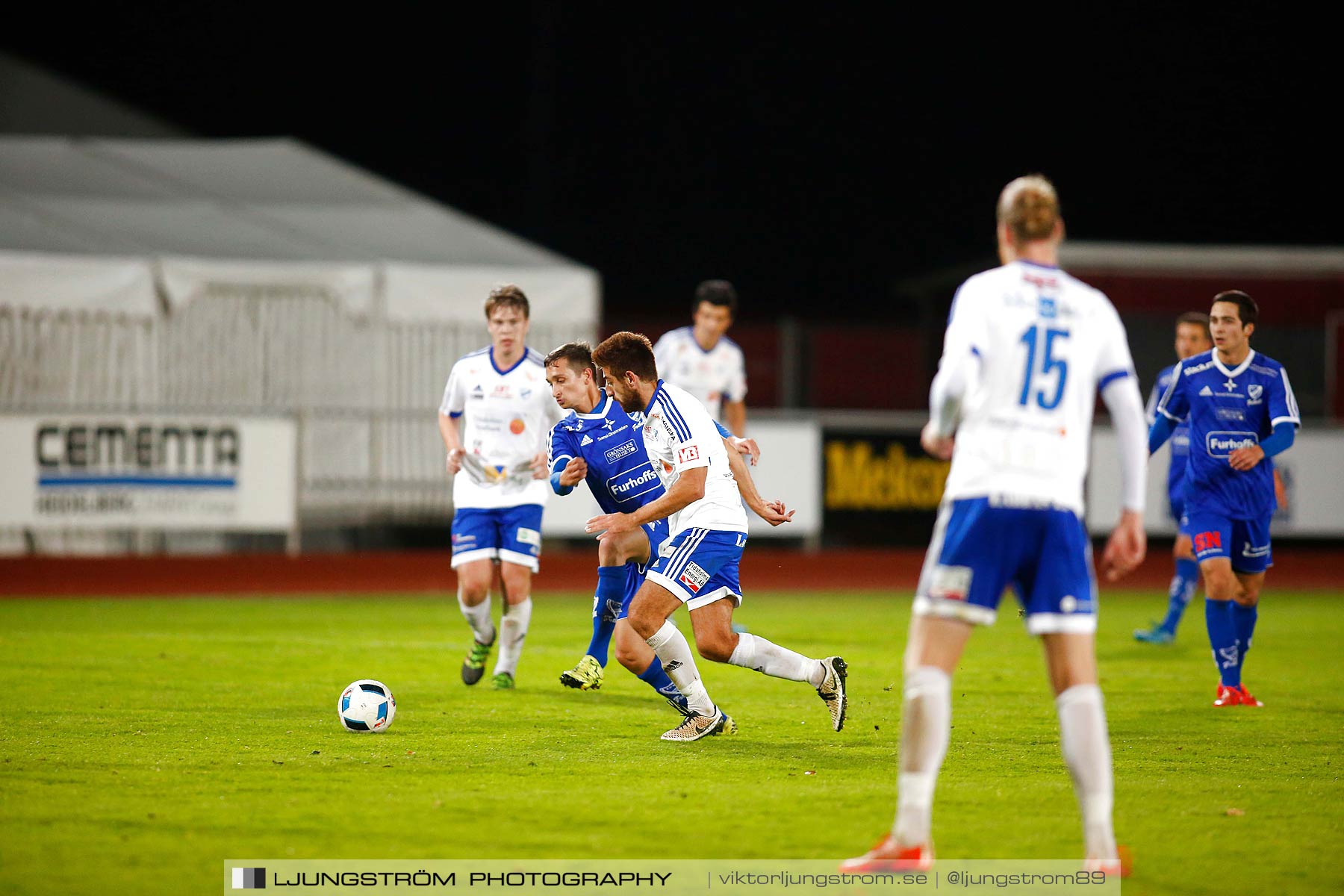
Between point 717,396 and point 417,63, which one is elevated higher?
point 417,63

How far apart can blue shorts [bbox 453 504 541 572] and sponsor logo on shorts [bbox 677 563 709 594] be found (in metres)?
2.27

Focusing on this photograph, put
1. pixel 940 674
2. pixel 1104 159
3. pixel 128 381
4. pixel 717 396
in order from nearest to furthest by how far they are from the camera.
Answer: pixel 940 674 < pixel 717 396 < pixel 128 381 < pixel 1104 159

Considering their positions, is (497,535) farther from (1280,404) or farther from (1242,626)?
(1280,404)

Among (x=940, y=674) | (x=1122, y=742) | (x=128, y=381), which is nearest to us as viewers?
(x=940, y=674)

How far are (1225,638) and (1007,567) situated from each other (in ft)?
14.4

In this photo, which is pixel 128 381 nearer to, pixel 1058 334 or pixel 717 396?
pixel 717 396

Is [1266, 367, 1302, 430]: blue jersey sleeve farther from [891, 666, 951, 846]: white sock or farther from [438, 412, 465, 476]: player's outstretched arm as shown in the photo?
[891, 666, 951, 846]: white sock

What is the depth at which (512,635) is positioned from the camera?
29.0 ft

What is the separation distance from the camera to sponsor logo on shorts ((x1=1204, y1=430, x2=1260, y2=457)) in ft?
27.4

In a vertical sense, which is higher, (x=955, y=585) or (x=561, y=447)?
(x=561, y=447)

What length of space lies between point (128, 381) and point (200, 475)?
2.49 meters

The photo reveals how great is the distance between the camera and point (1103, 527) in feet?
60.9

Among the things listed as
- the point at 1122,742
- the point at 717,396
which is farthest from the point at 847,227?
the point at 1122,742

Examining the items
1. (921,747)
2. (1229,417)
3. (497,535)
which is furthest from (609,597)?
(921,747)
